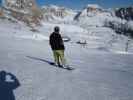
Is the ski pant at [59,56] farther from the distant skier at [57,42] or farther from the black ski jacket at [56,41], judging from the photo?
the black ski jacket at [56,41]

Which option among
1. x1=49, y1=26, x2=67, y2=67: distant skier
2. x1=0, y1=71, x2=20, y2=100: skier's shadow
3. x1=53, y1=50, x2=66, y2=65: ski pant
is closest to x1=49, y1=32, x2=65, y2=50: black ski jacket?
x1=49, y1=26, x2=67, y2=67: distant skier

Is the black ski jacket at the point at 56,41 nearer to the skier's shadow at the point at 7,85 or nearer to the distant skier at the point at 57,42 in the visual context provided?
the distant skier at the point at 57,42

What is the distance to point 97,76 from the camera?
10.2 m

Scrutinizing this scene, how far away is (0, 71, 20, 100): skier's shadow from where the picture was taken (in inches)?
264

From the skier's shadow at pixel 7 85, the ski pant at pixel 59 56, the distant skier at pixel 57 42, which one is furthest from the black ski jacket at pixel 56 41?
the skier's shadow at pixel 7 85

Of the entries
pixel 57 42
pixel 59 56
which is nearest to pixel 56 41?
pixel 57 42

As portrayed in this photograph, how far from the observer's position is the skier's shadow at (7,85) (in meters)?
6.71

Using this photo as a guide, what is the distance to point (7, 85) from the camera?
7.64m

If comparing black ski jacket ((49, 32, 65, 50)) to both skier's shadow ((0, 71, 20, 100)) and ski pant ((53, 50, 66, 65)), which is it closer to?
ski pant ((53, 50, 66, 65))

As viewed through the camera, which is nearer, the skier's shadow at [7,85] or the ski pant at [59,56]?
the skier's shadow at [7,85]

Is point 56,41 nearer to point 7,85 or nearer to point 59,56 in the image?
point 59,56

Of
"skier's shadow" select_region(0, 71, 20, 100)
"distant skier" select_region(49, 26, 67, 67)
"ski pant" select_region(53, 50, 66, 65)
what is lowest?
"skier's shadow" select_region(0, 71, 20, 100)

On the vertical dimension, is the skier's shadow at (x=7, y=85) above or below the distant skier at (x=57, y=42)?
below

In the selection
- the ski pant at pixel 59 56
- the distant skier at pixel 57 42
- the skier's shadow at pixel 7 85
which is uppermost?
the distant skier at pixel 57 42
